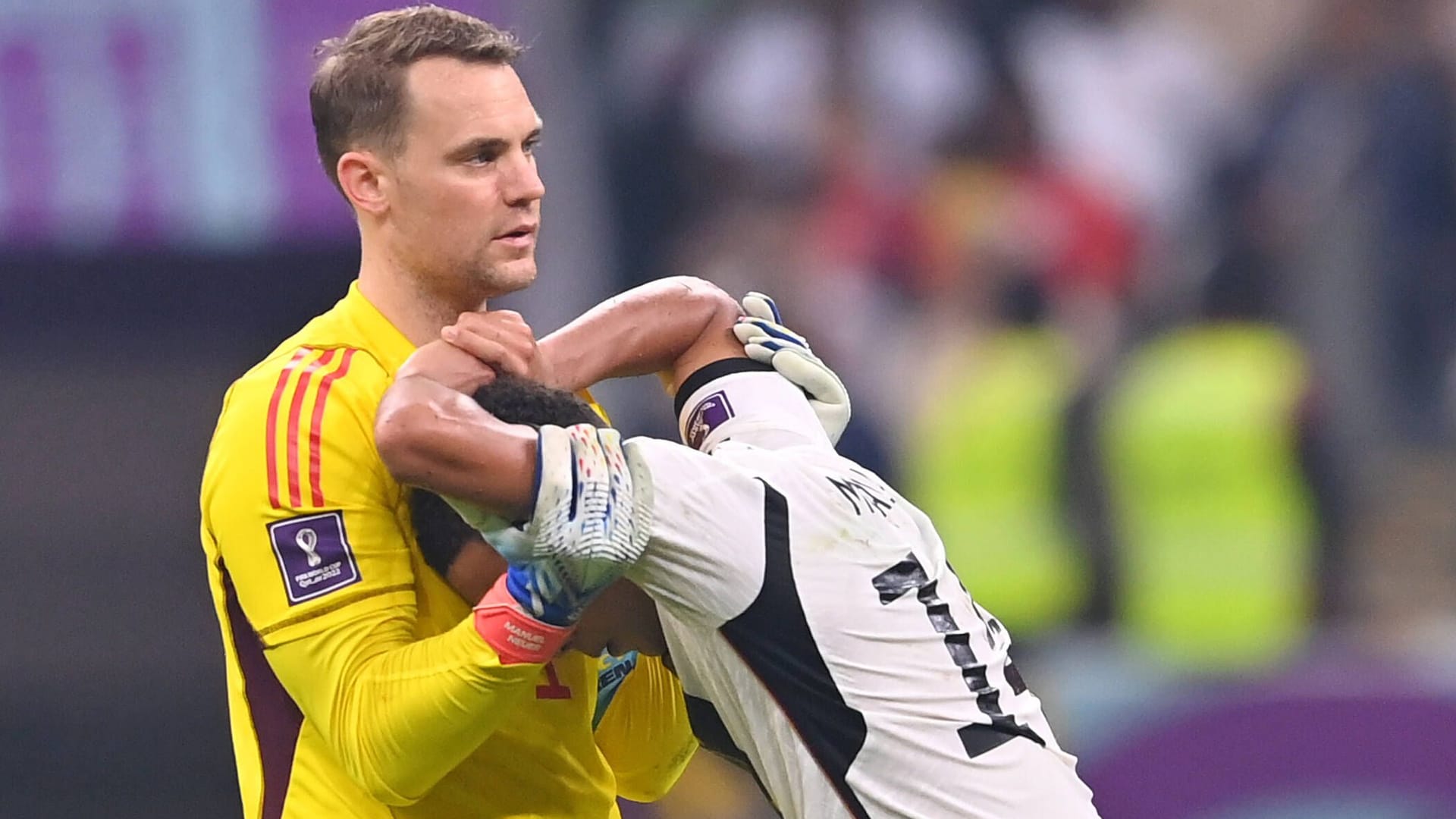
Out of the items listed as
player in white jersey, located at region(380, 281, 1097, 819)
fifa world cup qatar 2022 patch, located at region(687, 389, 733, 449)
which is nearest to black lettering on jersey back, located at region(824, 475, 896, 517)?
player in white jersey, located at region(380, 281, 1097, 819)

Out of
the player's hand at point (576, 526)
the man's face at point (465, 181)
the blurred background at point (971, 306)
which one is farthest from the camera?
the blurred background at point (971, 306)

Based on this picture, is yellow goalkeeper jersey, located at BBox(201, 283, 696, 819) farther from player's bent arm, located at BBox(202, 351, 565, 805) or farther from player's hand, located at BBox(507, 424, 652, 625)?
player's hand, located at BBox(507, 424, 652, 625)

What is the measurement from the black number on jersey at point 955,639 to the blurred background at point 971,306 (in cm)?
383

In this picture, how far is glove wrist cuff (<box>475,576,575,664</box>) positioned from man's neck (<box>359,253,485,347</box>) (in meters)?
0.60

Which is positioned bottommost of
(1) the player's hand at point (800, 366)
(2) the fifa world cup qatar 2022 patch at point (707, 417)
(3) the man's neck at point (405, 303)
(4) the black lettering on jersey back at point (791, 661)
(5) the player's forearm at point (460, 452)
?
(5) the player's forearm at point (460, 452)

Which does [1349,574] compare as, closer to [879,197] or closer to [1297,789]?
[1297,789]

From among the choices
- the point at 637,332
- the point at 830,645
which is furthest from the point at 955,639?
the point at 637,332

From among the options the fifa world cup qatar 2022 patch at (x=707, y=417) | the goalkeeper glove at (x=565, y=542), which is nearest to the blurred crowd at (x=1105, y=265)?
the fifa world cup qatar 2022 patch at (x=707, y=417)

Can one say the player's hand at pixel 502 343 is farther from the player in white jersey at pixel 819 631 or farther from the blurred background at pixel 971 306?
the blurred background at pixel 971 306

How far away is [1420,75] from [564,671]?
587cm

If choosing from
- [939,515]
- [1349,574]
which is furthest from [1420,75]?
[939,515]

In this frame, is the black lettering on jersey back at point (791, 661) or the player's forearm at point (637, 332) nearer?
the black lettering on jersey back at point (791, 661)

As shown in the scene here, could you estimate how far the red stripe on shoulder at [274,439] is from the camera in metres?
3.07

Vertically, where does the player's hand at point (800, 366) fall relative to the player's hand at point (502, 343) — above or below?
above
